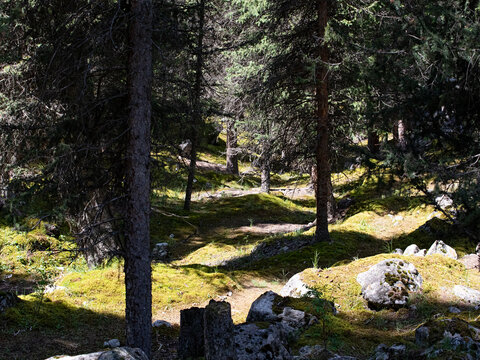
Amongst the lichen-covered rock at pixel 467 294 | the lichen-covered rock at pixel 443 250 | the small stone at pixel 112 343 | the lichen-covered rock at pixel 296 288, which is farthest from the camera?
the lichen-covered rock at pixel 443 250

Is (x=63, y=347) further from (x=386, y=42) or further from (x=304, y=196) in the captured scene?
(x=304, y=196)

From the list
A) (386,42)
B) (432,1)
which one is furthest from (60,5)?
(432,1)

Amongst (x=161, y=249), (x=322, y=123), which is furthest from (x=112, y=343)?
(x=322, y=123)

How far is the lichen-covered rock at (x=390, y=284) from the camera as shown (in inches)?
288

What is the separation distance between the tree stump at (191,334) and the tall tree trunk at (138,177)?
1.80 feet

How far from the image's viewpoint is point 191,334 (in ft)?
19.0

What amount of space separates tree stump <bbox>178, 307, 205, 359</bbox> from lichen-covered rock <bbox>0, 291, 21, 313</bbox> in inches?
140

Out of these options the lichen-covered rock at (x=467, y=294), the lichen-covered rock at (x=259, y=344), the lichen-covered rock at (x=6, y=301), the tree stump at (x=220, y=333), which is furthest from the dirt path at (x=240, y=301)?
the lichen-covered rock at (x=467, y=294)

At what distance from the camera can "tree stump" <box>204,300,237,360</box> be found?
4.22 meters

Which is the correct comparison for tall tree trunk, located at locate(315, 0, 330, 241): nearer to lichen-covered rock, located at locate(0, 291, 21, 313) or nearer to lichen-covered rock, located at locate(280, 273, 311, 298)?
lichen-covered rock, located at locate(280, 273, 311, 298)

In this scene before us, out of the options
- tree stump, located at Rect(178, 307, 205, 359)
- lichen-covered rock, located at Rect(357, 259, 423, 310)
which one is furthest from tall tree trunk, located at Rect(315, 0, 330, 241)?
tree stump, located at Rect(178, 307, 205, 359)

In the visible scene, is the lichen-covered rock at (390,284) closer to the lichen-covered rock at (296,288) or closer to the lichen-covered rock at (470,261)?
the lichen-covered rock at (296,288)

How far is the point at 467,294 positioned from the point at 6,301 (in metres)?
8.31

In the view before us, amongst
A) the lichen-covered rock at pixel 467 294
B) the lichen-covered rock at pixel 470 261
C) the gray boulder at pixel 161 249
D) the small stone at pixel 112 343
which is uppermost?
the lichen-covered rock at pixel 470 261
